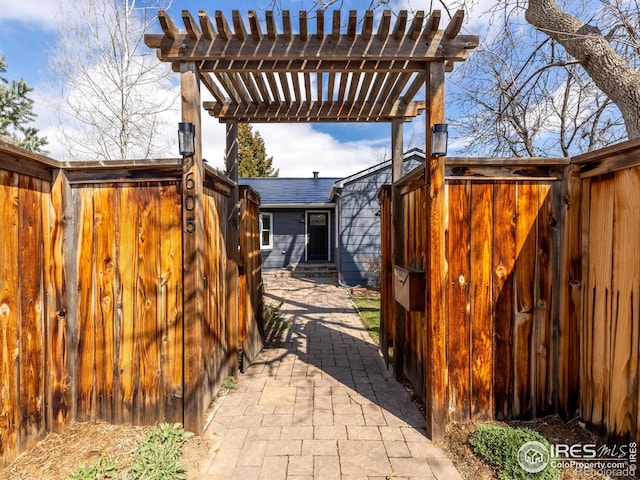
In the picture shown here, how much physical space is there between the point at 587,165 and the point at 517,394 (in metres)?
1.90

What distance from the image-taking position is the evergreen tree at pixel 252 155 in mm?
25739

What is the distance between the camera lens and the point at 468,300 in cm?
254

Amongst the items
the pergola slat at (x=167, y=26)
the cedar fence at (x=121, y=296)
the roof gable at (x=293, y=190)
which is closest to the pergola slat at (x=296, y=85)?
the pergola slat at (x=167, y=26)

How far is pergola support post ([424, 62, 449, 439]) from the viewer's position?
7.89 feet

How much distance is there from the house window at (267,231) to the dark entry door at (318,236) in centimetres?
148

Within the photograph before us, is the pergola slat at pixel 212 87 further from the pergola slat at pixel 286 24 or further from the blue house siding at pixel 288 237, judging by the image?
the blue house siding at pixel 288 237

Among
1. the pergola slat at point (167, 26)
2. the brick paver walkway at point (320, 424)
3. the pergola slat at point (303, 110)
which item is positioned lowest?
the brick paver walkway at point (320, 424)

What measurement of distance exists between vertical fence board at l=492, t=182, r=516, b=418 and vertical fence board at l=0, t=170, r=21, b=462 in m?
3.45

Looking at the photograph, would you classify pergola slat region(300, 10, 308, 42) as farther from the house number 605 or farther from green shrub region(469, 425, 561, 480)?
green shrub region(469, 425, 561, 480)

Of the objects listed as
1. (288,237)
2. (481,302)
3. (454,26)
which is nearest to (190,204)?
(454,26)

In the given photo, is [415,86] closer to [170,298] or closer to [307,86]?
[307,86]

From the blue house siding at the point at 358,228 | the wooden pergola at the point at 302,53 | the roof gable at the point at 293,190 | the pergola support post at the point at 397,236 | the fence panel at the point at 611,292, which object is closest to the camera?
the fence panel at the point at 611,292

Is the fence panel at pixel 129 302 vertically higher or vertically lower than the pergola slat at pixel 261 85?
lower

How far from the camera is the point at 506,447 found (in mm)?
2109
